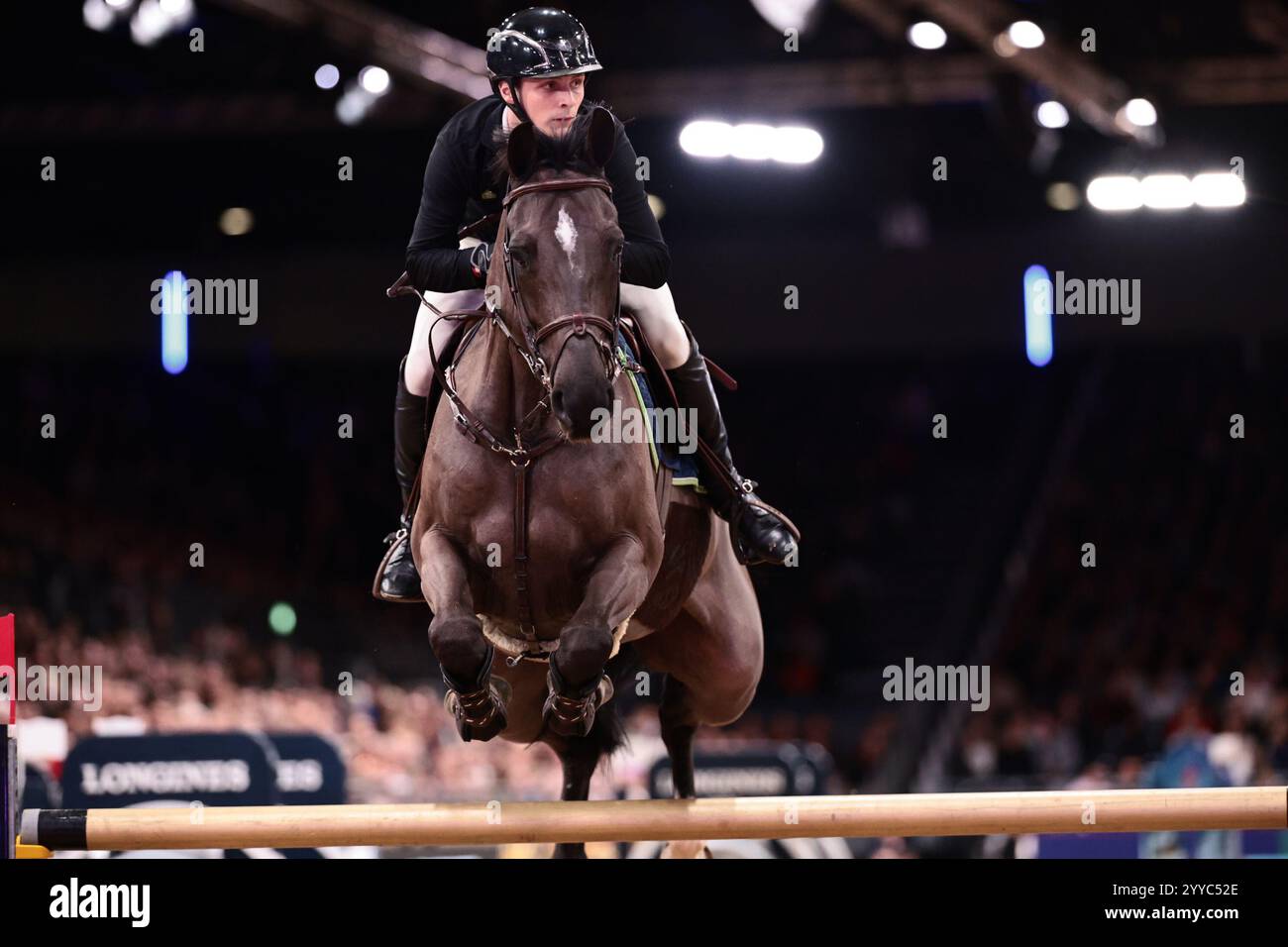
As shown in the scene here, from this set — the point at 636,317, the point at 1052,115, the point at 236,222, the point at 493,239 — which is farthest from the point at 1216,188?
the point at 493,239

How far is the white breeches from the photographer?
6027 mm

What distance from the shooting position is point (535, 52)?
5.45m

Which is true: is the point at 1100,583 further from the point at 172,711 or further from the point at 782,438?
the point at 172,711

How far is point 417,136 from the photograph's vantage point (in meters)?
17.8

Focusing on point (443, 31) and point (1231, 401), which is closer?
point (443, 31)

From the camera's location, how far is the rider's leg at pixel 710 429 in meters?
6.15

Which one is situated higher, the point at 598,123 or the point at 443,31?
the point at 443,31

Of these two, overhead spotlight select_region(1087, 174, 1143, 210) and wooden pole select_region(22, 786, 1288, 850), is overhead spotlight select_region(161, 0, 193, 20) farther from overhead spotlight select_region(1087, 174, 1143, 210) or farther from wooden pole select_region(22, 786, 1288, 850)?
wooden pole select_region(22, 786, 1288, 850)

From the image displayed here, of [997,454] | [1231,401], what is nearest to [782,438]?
[997,454]

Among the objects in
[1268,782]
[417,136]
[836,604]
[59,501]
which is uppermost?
[417,136]

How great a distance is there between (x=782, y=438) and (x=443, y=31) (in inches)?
224

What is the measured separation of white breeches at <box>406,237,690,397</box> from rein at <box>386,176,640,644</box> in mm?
89

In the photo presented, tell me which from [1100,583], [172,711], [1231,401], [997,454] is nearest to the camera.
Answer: [172,711]

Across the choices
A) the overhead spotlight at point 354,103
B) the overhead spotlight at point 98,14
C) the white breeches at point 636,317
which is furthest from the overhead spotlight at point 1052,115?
the white breeches at point 636,317
